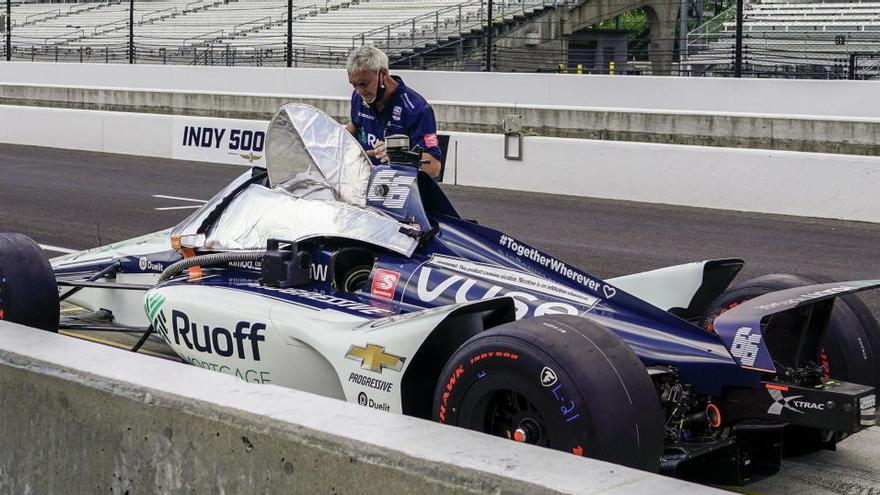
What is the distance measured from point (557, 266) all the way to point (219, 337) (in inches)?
63.6

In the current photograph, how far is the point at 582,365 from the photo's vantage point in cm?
411

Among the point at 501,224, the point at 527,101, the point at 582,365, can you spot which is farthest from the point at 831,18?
the point at 582,365

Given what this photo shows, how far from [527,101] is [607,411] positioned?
20552 millimetres

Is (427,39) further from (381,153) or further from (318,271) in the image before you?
(318,271)

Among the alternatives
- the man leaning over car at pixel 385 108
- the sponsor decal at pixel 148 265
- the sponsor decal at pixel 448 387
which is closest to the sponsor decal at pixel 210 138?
the man leaning over car at pixel 385 108

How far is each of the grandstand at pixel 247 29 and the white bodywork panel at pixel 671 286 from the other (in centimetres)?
2427

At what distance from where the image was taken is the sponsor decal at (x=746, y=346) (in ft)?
15.3

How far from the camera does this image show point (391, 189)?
6277 mm

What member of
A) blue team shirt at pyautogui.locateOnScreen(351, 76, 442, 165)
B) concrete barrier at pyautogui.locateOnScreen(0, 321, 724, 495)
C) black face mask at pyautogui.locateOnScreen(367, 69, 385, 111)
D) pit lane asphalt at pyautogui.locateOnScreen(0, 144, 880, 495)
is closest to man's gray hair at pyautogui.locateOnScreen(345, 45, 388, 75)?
black face mask at pyautogui.locateOnScreen(367, 69, 385, 111)

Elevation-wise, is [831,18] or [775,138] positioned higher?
[831,18]

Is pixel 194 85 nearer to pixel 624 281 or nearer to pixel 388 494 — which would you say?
pixel 624 281

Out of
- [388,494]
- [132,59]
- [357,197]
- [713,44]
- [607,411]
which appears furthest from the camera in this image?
[132,59]

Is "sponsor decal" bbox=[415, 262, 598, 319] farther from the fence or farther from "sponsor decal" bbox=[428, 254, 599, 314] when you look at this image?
the fence

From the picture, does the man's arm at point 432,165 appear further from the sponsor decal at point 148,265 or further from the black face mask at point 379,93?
the sponsor decal at point 148,265
